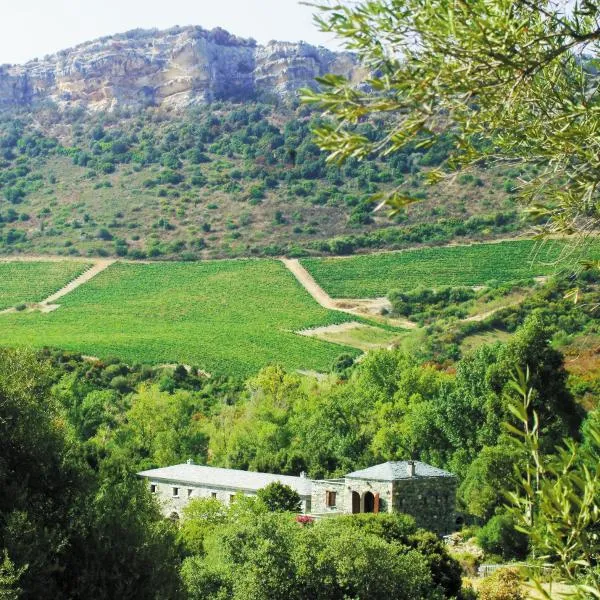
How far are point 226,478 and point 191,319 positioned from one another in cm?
4311

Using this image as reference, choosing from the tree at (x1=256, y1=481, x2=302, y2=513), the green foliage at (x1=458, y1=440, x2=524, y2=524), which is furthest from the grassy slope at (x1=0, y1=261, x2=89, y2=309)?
the green foliage at (x1=458, y1=440, x2=524, y2=524)

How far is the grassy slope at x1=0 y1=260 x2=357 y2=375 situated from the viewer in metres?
70.7

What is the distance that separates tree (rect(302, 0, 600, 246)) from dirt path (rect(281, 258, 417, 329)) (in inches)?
2756

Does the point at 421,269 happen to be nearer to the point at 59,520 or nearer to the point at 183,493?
the point at 183,493

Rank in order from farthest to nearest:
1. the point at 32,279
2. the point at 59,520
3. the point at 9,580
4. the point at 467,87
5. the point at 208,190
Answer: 1. the point at 208,190
2. the point at 32,279
3. the point at 59,520
4. the point at 9,580
5. the point at 467,87

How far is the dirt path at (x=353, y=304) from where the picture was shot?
78625mm

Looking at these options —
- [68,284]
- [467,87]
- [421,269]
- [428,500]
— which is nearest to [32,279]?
[68,284]

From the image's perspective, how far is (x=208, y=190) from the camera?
377ft

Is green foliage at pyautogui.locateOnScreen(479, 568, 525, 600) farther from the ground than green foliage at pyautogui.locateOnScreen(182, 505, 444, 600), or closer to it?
closer to it

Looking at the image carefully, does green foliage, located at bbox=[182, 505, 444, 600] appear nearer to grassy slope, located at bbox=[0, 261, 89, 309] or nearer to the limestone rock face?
grassy slope, located at bbox=[0, 261, 89, 309]

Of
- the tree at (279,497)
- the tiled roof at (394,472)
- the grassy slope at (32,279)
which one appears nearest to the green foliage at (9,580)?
the tiled roof at (394,472)

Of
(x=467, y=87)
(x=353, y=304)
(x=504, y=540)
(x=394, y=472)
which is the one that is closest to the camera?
(x=467, y=87)

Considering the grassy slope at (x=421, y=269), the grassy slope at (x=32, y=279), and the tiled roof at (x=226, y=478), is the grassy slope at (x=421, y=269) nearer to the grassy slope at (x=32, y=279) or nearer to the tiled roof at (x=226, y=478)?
the grassy slope at (x=32, y=279)

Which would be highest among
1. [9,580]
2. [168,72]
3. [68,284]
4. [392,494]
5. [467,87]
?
[168,72]
